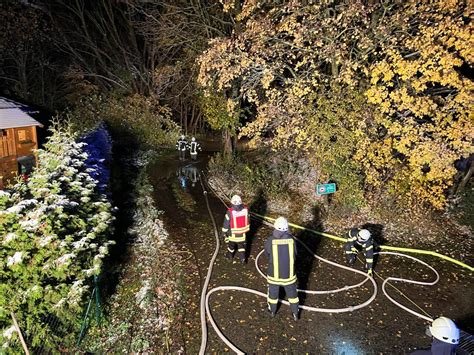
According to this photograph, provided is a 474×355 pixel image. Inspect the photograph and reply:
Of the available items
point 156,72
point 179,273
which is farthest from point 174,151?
point 179,273

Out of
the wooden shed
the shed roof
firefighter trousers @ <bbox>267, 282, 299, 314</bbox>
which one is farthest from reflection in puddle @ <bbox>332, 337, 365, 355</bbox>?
the shed roof

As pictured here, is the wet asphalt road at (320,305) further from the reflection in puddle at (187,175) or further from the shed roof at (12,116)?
the shed roof at (12,116)

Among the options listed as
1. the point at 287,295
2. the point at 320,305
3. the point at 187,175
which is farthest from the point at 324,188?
the point at 187,175

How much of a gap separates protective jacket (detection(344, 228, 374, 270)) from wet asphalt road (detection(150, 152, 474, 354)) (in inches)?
17.4

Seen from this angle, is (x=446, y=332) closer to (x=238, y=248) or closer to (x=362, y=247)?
(x=362, y=247)

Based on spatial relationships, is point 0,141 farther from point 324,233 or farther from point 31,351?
point 324,233

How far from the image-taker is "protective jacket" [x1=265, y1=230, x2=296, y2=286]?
18.7 feet

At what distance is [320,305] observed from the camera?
668 centimetres

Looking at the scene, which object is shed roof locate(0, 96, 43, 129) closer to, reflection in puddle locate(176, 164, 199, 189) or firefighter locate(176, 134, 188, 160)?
reflection in puddle locate(176, 164, 199, 189)

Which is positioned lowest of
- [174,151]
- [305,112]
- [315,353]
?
[315,353]

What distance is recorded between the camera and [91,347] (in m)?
5.61

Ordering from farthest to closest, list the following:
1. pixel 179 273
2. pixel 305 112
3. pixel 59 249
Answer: pixel 305 112
pixel 179 273
pixel 59 249

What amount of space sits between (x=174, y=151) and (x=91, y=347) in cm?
1634

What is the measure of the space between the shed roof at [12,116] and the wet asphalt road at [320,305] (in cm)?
523
